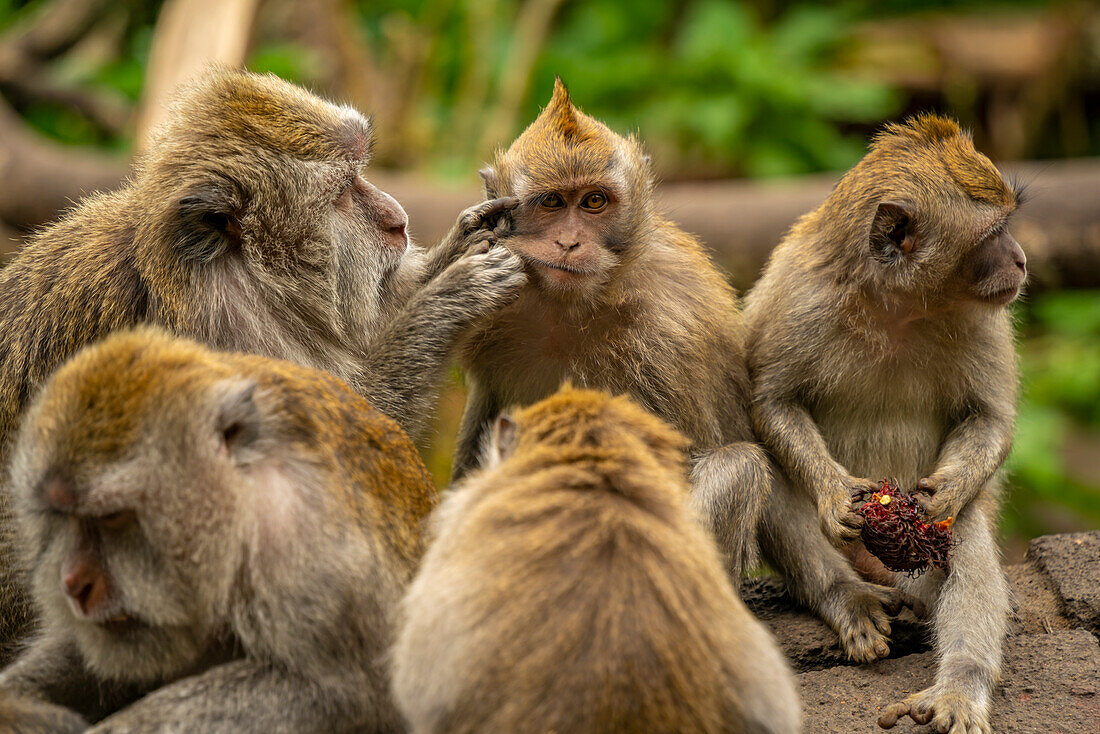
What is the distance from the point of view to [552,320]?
18.9 ft

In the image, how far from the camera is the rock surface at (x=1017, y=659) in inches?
185

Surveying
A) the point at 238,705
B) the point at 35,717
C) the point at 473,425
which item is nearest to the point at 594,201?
the point at 473,425

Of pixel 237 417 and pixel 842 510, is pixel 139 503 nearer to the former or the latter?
pixel 237 417

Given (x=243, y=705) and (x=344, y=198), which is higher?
(x=344, y=198)

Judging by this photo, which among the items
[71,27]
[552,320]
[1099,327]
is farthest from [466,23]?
[552,320]

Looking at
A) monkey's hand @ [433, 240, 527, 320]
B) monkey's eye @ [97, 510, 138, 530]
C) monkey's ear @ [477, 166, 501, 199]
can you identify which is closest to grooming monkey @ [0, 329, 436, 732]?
monkey's eye @ [97, 510, 138, 530]

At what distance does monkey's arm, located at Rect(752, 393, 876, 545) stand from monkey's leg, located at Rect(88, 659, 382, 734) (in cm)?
234

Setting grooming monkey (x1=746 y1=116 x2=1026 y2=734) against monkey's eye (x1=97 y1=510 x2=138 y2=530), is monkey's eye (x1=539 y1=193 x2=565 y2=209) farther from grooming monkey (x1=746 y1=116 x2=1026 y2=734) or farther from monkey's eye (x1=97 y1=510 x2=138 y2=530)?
monkey's eye (x1=97 y1=510 x2=138 y2=530)

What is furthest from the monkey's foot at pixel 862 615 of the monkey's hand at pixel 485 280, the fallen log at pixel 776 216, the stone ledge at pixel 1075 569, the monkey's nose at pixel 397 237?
the fallen log at pixel 776 216

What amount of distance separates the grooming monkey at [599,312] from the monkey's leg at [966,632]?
0.94 metres

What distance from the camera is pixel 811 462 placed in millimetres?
5465

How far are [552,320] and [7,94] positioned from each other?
10776mm

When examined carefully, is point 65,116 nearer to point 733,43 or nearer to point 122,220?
point 733,43

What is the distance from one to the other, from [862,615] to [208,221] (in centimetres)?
342
